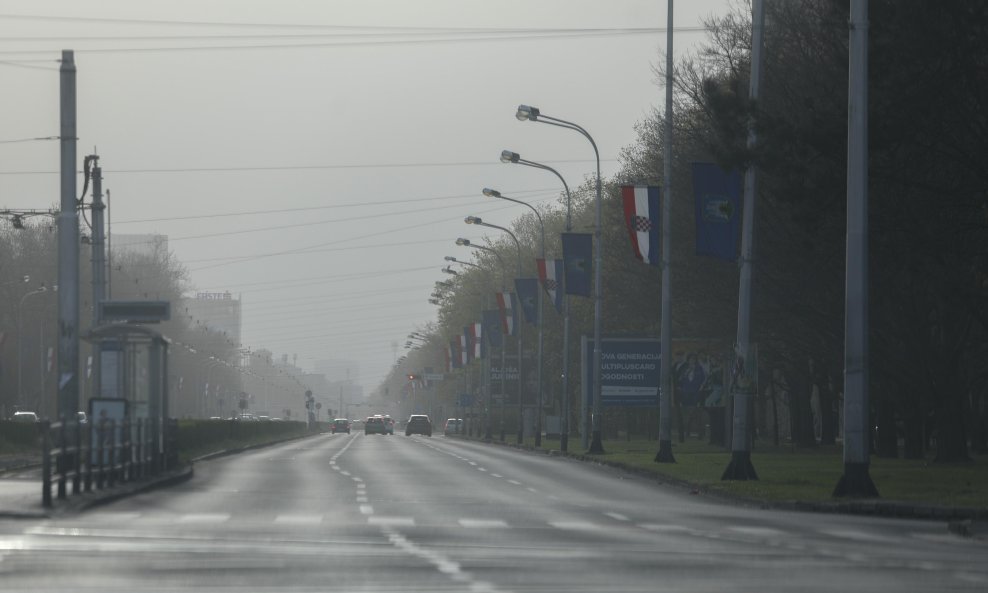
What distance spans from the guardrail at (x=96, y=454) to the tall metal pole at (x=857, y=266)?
11687 mm

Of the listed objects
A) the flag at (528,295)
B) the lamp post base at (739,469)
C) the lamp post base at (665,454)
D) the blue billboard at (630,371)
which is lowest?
the lamp post base at (665,454)

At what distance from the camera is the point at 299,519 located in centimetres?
2212

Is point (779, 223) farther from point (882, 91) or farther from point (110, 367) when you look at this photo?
point (110, 367)

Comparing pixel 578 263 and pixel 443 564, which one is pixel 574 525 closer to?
pixel 443 564

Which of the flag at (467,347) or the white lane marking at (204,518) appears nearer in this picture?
the white lane marking at (204,518)

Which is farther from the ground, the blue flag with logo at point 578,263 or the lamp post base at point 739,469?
the blue flag with logo at point 578,263

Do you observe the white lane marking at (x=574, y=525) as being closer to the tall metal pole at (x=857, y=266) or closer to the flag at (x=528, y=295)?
the tall metal pole at (x=857, y=266)

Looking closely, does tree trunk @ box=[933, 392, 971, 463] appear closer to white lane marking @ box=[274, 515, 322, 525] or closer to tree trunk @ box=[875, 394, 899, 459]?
tree trunk @ box=[875, 394, 899, 459]

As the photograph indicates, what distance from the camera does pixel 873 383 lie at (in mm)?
53719

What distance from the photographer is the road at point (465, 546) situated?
13.6 m

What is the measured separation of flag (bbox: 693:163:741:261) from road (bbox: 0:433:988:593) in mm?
5749

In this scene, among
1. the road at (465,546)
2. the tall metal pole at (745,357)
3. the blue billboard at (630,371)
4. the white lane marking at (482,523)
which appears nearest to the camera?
the road at (465,546)

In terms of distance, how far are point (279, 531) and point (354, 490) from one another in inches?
451

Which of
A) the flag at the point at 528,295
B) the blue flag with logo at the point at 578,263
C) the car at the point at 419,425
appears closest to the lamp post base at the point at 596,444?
the blue flag with logo at the point at 578,263
